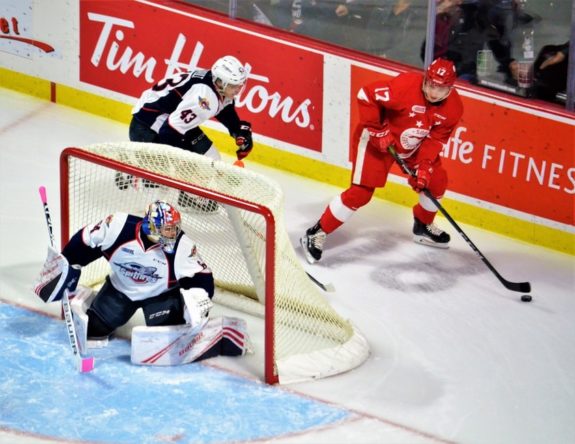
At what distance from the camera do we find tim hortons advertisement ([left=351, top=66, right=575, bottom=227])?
731 centimetres

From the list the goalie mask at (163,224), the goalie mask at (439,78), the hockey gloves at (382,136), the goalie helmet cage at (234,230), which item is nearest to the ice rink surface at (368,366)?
the goalie helmet cage at (234,230)

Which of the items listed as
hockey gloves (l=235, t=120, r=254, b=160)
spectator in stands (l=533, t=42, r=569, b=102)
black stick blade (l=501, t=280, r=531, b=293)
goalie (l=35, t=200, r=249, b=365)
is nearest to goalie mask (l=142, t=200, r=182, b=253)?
goalie (l=35, t=200, r=249, b=365)

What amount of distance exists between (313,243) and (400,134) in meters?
0.68

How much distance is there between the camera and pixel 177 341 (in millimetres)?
6027

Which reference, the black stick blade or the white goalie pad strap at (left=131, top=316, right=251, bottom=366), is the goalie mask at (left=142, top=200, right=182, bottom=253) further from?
the black stick blade

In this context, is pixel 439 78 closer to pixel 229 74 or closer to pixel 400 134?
pixel 400 134

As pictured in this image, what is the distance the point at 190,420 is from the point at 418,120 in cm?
207

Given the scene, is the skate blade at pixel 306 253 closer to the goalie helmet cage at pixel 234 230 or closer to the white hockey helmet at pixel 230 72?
the goalie helmet cage at pixel 234 230

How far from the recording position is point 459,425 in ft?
19.0

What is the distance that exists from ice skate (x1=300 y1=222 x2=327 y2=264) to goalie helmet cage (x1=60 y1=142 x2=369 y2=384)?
1.75ft

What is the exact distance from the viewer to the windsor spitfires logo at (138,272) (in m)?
6.04

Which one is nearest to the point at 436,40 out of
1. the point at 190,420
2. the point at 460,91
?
the point at 460,91

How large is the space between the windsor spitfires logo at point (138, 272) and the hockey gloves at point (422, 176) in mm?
1549

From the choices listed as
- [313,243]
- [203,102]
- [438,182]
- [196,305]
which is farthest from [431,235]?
[196,305]
